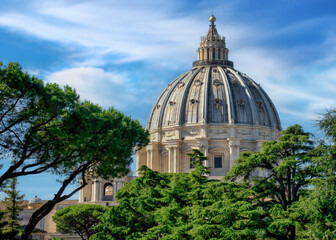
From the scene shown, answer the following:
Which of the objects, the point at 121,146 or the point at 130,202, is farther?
the point at 130,202

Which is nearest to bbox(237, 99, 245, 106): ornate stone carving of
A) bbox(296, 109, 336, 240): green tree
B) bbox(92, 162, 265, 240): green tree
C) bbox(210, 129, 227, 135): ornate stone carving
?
bbox(210, 129, 227, 135): ornate stone carving

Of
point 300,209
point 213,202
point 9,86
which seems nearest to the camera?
point 9,86

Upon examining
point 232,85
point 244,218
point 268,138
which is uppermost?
point 232,85

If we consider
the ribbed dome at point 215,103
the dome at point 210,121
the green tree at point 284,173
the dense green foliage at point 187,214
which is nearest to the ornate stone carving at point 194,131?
the dome at point 210,121

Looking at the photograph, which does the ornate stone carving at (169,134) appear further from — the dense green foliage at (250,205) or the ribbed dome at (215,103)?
the dense green foliage at (250,205)

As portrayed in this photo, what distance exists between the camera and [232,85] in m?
92.0

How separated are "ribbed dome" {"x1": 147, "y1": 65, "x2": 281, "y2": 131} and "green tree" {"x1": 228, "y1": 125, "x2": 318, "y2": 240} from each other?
46.8m

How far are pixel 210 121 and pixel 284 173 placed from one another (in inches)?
1979

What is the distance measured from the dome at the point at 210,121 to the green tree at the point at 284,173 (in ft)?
142

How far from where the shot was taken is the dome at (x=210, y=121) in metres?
87.3

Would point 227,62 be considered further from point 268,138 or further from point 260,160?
point 260,160

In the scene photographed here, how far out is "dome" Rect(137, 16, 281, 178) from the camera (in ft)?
286

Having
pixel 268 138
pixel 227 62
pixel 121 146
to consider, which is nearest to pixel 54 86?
pixel 121 146

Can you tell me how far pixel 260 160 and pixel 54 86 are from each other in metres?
16.8
